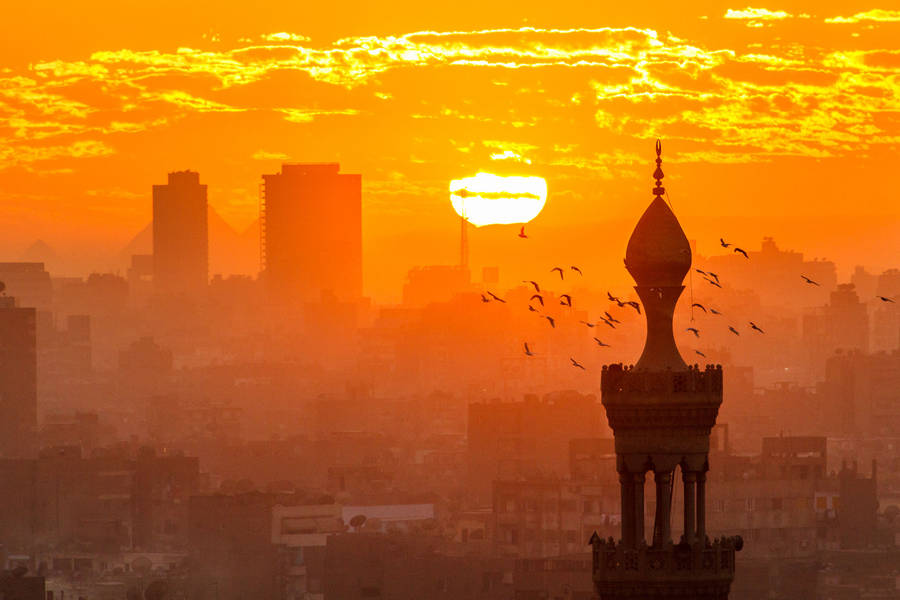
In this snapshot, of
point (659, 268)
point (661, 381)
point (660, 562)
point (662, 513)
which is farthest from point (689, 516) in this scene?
point (659, 268)

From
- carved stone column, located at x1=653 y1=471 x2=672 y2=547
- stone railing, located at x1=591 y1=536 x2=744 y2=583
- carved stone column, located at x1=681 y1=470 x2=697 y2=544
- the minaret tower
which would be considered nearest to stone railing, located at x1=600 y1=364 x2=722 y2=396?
the minaret tower

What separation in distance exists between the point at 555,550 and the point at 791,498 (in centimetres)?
1322

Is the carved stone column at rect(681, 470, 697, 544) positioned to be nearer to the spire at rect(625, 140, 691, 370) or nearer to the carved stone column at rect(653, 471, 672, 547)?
the carved stone column at rect(653, 471, 672, 547)

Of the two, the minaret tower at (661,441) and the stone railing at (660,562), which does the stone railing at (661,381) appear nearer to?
the minaret tower at (661,441)

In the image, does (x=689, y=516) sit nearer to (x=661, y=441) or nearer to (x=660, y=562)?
(x=660, y=562)

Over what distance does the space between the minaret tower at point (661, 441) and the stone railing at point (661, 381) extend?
1 centimetres

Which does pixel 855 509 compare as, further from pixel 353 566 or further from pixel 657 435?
pixel 657 435

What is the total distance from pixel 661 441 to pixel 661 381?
77 centimetres

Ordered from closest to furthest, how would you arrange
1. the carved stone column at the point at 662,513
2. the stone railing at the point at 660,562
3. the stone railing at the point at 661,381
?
1. the carved stone column at the point at 662,513
2. the stone railing at the point at 660,562
3. the stone railing at the point at 661,381

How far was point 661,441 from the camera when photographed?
135ft

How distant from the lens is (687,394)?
41125 millimetres

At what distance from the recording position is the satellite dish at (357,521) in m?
158

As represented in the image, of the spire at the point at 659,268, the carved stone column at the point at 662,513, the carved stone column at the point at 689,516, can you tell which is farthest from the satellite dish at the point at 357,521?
the carved stone column at the point at 689,516

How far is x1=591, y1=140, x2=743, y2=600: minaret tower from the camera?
40.3 metres
